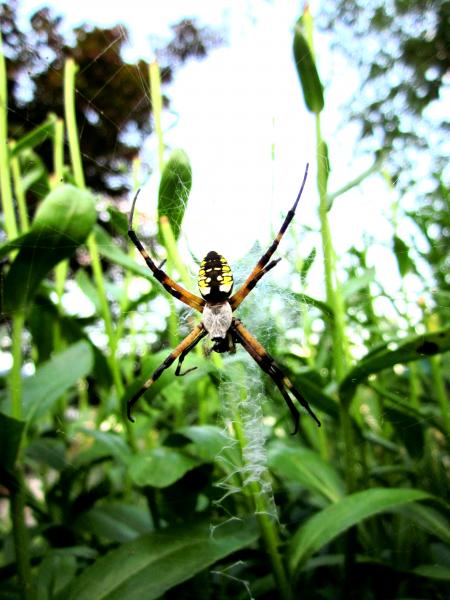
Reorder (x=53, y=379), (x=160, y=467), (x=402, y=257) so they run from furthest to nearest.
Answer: (x=402, y=257)
(x=53, y=379)
(x=160, y=467)

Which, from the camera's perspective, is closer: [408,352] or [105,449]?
[408,352]

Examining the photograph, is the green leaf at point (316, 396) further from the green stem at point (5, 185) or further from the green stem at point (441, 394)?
the green stem at point (5, 185)

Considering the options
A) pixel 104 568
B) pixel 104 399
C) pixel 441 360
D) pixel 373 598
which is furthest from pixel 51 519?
pixel 441 360

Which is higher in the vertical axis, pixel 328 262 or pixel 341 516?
pixel 328 262

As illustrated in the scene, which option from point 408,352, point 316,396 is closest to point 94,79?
point 316,396

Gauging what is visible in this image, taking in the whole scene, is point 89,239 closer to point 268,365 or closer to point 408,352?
point 268,365
